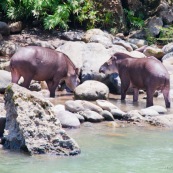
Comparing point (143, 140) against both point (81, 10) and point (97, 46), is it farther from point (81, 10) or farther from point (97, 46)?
point (81, 10)

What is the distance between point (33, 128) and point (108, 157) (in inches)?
44.7

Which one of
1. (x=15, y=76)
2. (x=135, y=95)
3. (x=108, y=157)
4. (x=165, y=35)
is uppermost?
(x=165, y=35)

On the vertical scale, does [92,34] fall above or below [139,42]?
above

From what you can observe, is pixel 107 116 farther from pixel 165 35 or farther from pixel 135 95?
pixel 165 35

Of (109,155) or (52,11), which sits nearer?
(109,155)

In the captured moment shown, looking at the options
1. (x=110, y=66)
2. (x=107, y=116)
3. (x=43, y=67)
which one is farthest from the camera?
(x=110, y=66)

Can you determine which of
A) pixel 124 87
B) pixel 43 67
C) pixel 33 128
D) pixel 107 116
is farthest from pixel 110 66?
pixel 33 128

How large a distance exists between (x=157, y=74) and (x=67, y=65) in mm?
2616

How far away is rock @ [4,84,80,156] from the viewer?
8.12 metres

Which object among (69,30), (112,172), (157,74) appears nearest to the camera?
(112,172)

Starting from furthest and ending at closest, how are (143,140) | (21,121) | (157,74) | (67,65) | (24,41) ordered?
(24,41) < (67,65) < (157,74) < (143,140) < (21,121)

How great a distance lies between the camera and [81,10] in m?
21.8

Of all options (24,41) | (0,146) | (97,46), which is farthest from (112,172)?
(24,41)

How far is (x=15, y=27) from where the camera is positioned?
20.9m
